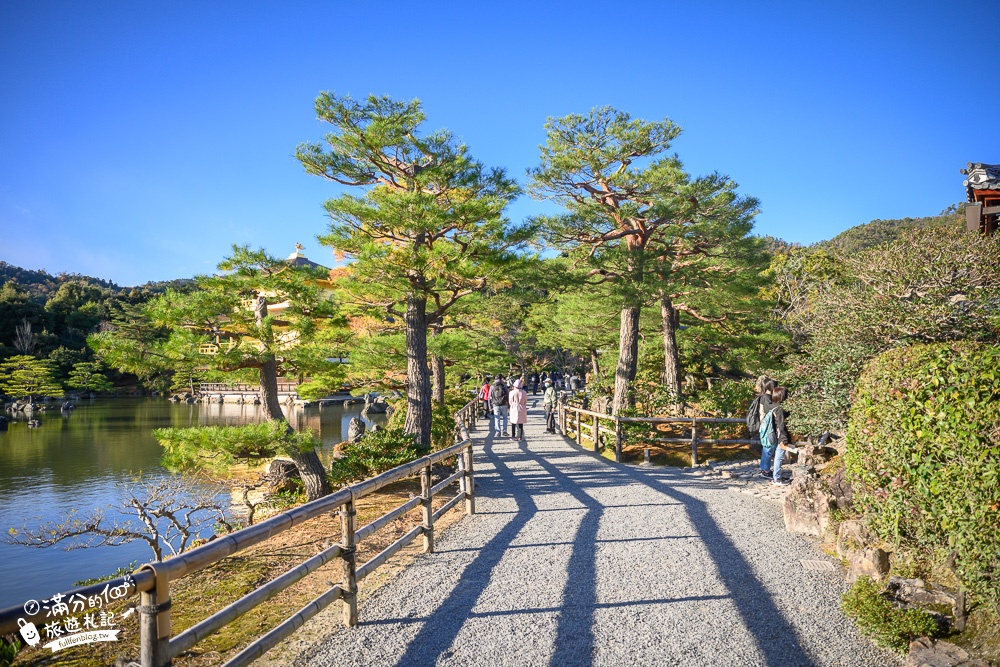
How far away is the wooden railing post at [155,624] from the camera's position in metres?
2.34

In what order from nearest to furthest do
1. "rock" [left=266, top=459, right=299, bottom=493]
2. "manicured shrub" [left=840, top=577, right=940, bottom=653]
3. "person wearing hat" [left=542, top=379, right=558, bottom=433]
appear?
"manicured shrub" [left=840, top=577, right=940, bottom=653] < "rock" [left=266, top=459, right=299, bottom=493] < "person wearing hat" [left=542, top=379, right=558, bottom=433]

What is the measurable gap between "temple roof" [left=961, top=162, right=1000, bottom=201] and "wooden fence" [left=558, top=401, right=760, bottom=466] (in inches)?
193

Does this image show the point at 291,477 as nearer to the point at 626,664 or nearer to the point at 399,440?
the point at 399,440

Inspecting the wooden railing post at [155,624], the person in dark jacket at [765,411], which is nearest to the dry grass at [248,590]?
the wooden railing post at [155,624]

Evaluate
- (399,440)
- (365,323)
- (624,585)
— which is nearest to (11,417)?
(365,323)

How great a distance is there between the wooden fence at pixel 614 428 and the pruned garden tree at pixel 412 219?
3.61 meters

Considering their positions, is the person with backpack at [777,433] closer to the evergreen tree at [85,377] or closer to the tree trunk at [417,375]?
the tree trunk at [417,375]

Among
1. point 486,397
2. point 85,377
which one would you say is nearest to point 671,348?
point 486,397

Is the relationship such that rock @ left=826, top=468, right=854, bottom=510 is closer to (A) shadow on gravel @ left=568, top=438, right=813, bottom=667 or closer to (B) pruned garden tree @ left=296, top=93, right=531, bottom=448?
(A) shadow on gravel @ left=568, top=438, right=813, bottom=667

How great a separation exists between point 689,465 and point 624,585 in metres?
6.58

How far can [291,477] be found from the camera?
10.9m

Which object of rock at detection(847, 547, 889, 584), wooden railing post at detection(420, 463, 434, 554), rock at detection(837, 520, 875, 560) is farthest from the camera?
wooden railing post at detection(420, 463, 434, 554)

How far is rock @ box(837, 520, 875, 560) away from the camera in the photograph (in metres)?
4.38

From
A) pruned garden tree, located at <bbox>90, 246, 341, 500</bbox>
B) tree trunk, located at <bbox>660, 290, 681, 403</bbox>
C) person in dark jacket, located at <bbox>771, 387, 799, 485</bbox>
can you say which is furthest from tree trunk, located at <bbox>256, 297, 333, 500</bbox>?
tree trunk, located at <bbox>660, 290, 681, 403</bbox>
